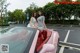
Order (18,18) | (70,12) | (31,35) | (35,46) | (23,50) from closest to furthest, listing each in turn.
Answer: (23,50) < (35,46) < (31,35) < (70,12) < (18,18)

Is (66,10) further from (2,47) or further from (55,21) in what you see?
(2,47)

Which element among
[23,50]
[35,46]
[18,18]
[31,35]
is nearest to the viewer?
[23,50]

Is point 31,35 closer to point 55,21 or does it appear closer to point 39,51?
point 39,51

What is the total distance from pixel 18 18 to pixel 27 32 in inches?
4243

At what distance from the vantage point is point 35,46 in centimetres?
571

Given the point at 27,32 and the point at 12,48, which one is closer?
the point at 12,48

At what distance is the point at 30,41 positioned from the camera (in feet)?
19.0

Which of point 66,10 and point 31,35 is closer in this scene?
point 31,35

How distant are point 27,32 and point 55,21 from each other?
8080 centimetres

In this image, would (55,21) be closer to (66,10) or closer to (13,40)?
(66,10)

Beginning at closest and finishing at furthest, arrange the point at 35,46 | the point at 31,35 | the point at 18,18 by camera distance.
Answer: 1. the point at 35,46
2. the point at 31,35
3. the point at 18,18

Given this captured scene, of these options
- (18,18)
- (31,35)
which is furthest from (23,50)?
(18,18)

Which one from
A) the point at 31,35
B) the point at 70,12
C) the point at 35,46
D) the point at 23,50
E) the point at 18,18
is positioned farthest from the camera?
the point at 18,18

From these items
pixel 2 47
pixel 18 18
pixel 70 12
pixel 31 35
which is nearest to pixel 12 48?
pixel 2 47
